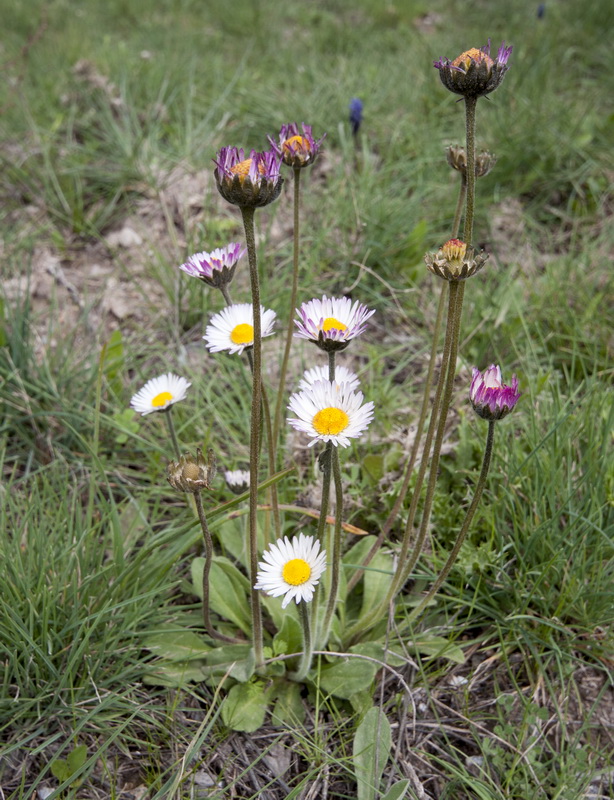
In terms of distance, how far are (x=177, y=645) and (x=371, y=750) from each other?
527 mm

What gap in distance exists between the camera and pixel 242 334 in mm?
1607

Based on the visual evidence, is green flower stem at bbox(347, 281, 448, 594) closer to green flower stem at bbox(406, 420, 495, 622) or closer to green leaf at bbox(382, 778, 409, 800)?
green flower stem at bbox(406, 420, 495, 622)

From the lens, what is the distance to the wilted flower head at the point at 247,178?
3.73 feet

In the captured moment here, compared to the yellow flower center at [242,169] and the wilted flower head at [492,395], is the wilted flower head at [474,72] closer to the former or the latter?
the yellow flower center at [242,169]

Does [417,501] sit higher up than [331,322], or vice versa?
[331,322]

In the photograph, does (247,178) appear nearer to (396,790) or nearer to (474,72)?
A: (474,72)

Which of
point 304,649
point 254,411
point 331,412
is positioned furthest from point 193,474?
point 304,649

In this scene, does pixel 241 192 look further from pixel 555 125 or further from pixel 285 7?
pixel 285 7

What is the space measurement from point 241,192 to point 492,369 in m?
0.53

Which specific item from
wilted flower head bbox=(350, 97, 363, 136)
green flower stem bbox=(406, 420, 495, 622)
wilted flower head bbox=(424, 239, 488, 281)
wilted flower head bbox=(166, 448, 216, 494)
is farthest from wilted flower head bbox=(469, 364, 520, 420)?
wilted flower head bbox=(350, 97, 363, 136)

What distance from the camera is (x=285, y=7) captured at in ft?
18.3

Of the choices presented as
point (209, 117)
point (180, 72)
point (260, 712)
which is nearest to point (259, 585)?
point (260, 712)

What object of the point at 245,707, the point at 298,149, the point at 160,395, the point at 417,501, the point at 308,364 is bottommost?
the point at 245,707

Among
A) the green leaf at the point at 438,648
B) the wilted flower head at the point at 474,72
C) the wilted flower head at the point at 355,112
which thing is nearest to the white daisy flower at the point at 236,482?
the green leaf at the point at 438,648
